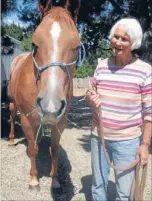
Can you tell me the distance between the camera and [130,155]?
2189mm

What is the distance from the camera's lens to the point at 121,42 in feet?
6.88

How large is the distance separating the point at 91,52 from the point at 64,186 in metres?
4.94

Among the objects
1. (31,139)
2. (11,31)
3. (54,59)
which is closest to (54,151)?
(31,139)

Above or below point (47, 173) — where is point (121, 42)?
above

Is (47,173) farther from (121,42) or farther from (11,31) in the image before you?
(11,31)

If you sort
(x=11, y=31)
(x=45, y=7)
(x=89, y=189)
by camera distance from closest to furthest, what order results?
(x=45, y=7), (x=89, y=189), (x=11, y=31)

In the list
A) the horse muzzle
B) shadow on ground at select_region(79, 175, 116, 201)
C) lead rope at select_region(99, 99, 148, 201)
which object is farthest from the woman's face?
shadow on ground at select_region(79, 175, 116, 201)

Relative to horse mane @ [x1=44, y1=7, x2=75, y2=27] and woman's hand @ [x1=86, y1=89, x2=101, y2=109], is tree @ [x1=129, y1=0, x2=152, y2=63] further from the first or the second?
woman's hand @ [x1=86, y1=89, x2=101, y2=109]

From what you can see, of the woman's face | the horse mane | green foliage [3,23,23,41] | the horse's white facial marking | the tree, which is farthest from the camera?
green foliage [3,23,23,41]

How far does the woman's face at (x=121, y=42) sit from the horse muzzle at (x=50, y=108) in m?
0.50

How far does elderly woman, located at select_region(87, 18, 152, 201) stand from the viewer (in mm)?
2090

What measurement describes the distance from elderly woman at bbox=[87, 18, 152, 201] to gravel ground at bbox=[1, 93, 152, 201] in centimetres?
126

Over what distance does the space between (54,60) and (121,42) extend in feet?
1.80

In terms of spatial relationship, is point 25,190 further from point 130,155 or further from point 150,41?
point 150,41
